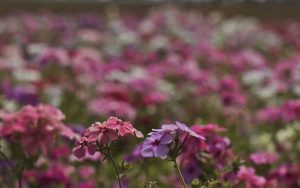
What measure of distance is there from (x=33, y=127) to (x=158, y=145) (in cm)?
91

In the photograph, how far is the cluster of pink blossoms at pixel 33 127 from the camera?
11.7ft

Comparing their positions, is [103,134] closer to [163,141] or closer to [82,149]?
[82,149]

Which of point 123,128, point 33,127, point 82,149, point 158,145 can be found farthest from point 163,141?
point 33,127

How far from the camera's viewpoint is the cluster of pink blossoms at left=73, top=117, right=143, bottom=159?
289 cm

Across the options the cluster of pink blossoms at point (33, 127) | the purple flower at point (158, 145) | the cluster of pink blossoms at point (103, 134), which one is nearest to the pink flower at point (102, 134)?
the cluster of pink blossoms at point (103, 134)

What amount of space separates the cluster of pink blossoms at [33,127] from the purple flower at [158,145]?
822 millimetres

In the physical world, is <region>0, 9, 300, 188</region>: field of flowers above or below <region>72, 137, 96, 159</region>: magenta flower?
below

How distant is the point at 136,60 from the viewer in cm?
1088

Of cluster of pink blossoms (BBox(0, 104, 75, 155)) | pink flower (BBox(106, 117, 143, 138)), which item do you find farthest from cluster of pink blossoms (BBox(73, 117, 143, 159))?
cluster of pink blossoms (BBox(0, 104, 75, 155))

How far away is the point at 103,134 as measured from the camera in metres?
2.90

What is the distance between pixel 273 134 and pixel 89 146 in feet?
14.9

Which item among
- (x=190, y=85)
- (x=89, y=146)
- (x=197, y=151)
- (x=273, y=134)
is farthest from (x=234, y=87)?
(x=89, y=146)

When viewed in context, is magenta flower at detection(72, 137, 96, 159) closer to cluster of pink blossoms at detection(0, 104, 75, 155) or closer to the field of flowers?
the field of flowers

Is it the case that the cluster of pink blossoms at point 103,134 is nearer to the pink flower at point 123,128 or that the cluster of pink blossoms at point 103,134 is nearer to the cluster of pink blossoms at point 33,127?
the pink flower at point 123,128
